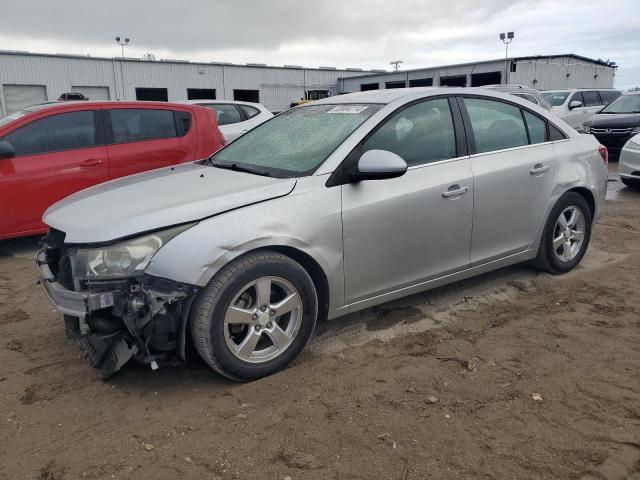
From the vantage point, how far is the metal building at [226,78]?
2892 cm

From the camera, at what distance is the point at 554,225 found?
14.9 feet

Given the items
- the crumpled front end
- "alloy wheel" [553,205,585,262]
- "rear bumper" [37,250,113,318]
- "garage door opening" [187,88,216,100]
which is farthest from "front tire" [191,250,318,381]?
"garage door opening" [187,88,216,100]

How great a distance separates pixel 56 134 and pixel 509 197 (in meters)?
4.86

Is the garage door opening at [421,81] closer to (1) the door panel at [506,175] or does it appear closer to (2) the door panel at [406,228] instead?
(1) the door panel at [506,175]

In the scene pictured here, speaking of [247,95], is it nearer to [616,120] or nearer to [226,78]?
[226,78]

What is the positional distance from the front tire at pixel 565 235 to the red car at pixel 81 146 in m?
4.30

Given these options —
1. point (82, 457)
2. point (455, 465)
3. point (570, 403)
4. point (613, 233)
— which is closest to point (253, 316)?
point (82, 457)

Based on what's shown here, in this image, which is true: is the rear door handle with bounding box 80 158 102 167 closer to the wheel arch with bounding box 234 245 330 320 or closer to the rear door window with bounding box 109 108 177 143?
the rear door window with bounding box 109 108 177 143

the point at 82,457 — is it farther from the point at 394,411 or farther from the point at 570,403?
the point at 570,403

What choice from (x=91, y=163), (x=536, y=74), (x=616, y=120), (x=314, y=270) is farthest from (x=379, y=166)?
(x=536, y=74)

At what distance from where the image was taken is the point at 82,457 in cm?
244

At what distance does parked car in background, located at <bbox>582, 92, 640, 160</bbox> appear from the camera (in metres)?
12.2

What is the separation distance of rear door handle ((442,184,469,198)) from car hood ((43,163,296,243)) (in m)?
1.15

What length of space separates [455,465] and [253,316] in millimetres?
1271
